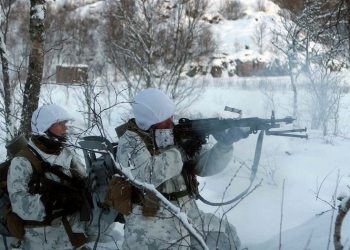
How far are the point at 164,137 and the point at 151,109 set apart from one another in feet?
0.60

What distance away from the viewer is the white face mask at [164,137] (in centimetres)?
255

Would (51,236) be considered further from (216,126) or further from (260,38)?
(260,38)

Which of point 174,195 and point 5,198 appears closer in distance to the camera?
point 174,195

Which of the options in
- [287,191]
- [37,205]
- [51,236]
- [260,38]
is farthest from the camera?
[260,38]

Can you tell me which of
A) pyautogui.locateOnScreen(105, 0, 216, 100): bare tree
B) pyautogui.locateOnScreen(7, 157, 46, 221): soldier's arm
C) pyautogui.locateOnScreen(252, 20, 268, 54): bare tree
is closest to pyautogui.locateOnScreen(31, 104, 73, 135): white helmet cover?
pyautogui.locateOnScreen(7, 157, 46, 221): soldier's arm

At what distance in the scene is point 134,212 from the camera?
2609mm

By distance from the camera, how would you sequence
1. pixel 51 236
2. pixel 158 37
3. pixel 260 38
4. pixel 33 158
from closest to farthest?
pixel 33 158
pixel 51 236
pixel 158 37
pixel 260 38

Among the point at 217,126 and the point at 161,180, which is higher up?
the point at 217,126

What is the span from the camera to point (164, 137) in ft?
8.38

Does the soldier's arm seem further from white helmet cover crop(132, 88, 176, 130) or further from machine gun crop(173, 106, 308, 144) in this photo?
machine gun crop(173, 106, 308, 144)

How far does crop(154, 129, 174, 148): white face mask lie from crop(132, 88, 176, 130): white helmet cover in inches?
2.5

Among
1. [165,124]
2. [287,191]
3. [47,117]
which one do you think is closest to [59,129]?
[47,117]

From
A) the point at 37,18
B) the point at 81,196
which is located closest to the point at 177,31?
the point at 37,18

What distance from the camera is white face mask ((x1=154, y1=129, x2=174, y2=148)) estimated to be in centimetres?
255
